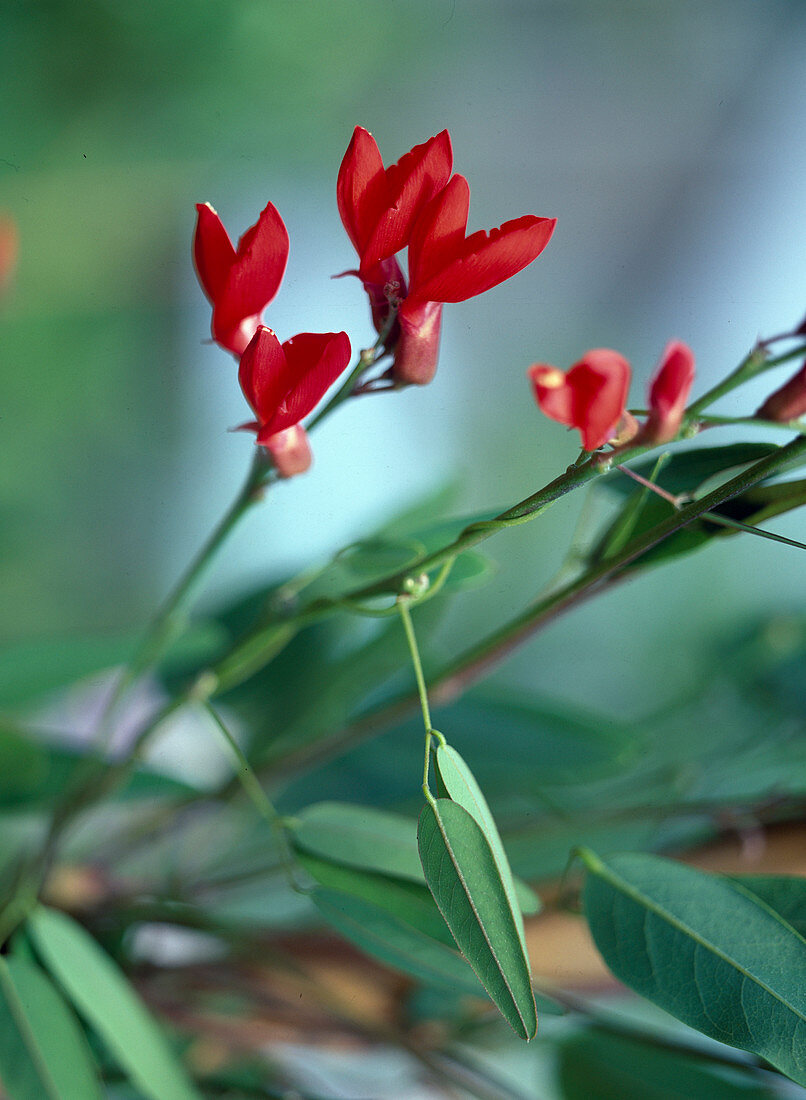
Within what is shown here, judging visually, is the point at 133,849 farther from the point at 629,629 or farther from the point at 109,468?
the point at 629,629

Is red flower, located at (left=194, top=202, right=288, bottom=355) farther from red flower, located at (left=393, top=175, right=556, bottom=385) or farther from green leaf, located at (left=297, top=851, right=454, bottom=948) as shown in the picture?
green leaf, located at (left=297, top=851, right=454, bottom=948)

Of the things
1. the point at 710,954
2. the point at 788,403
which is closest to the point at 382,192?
the point at 788,403

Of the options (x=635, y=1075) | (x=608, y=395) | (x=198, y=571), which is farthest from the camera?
(x=635, y=1075)

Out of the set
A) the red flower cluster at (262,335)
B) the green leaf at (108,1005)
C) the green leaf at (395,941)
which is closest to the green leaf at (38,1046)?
the green leaf at (108,1005)

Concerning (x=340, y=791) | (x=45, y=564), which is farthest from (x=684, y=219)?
(x=45, y=564)

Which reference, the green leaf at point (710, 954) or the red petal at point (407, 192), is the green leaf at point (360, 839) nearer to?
the green leaf at point (710, 954)

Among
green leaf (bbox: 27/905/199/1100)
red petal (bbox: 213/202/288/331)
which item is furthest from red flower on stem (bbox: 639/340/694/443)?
green leaf (bbox: 27/905/199/1100)

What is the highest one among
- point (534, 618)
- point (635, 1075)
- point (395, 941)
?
point (534, 618)

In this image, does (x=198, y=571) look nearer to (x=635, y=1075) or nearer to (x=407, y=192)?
(x=407, y=192)
